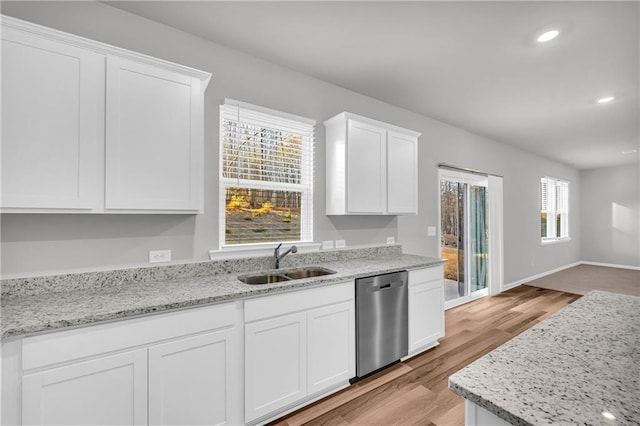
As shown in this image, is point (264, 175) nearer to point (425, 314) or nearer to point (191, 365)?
point (191, 365)

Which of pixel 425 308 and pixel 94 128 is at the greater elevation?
pixel 94 128

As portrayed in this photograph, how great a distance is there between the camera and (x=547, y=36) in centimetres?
222

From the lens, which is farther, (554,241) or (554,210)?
(554,210)

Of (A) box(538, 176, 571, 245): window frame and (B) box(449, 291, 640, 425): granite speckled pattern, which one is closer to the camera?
(B) box(449, 291, 640, 425): granite speckled pattern

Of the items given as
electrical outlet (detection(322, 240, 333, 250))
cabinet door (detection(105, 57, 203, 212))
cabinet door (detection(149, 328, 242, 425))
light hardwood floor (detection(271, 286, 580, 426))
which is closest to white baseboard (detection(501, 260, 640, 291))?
light hardwood floor (detection(271, 286, 580, 426))

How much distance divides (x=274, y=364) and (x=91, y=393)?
3.19ft

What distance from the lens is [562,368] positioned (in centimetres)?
84

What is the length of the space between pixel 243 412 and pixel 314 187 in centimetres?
192

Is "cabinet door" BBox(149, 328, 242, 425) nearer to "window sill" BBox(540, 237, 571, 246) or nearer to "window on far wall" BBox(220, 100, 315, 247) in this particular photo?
"window on far wall" BBox(220, 100, 315, 247)

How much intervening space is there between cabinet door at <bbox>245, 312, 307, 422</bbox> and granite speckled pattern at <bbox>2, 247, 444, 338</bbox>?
9.8 inches

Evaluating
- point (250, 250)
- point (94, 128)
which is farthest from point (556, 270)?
point (94, 128)

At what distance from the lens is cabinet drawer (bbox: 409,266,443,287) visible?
9.14ft

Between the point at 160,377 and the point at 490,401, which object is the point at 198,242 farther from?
the point at 490,401

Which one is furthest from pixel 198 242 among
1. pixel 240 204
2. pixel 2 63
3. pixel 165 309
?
pixel 2 63
